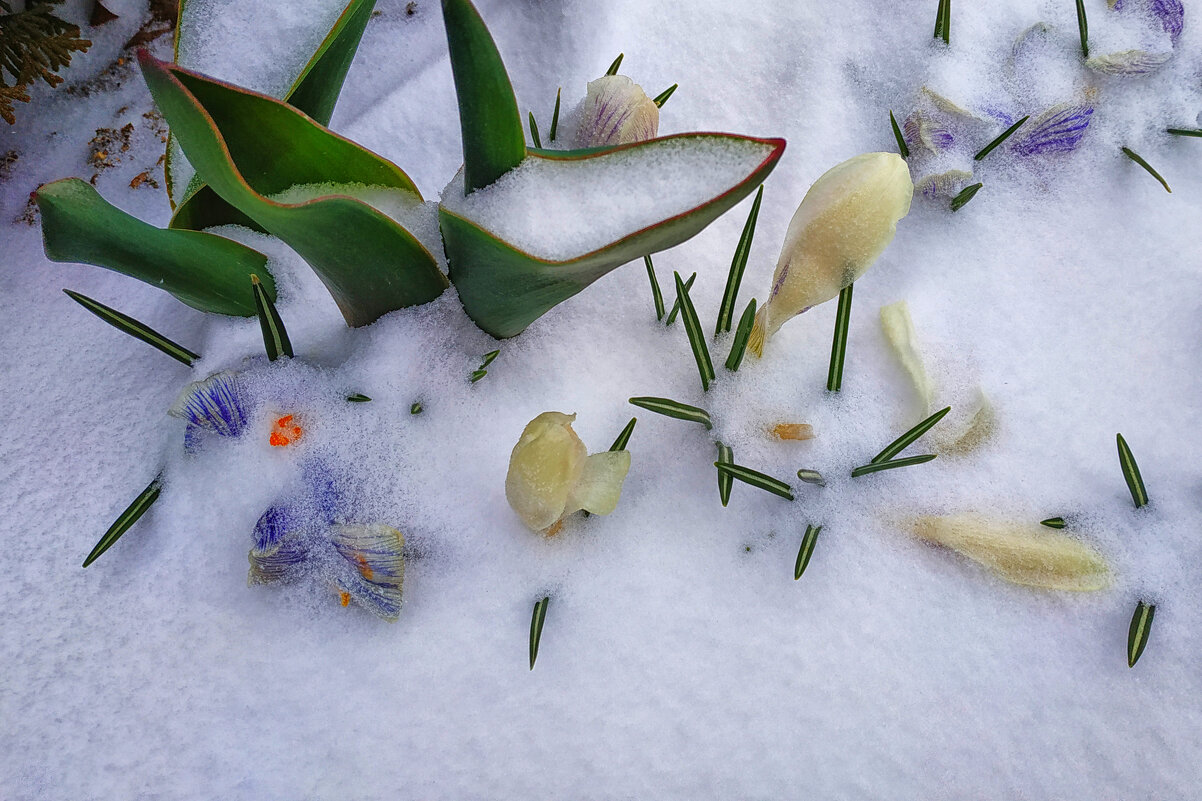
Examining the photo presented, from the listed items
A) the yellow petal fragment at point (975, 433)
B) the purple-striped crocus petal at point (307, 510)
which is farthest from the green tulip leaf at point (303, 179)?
the yellow petal fragment at point (975, 433)

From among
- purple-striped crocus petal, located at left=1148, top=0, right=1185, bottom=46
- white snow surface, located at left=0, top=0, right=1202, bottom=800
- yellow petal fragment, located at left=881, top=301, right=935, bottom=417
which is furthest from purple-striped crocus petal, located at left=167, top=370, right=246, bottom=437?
purple-striped crocus petal, located at left=1148, top=0, right=1185, bottom=46

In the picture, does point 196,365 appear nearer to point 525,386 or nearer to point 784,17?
point 525,386

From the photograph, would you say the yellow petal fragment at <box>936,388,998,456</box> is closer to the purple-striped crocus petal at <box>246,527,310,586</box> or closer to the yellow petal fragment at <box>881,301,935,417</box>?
the yellow petal fragment at <box>881,301,935,417</box>

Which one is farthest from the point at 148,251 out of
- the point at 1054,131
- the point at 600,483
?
the point at 1054,131

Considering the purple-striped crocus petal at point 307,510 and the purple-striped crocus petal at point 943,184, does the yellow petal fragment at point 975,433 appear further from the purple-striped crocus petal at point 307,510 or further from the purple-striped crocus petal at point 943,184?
the purple-striped crocus petal at point 307,510

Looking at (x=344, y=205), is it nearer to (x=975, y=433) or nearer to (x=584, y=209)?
(x=584, y=209)

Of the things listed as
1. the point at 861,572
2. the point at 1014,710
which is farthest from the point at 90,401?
the point at 1014,710

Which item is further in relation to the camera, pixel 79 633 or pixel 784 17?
pixel 784 17
